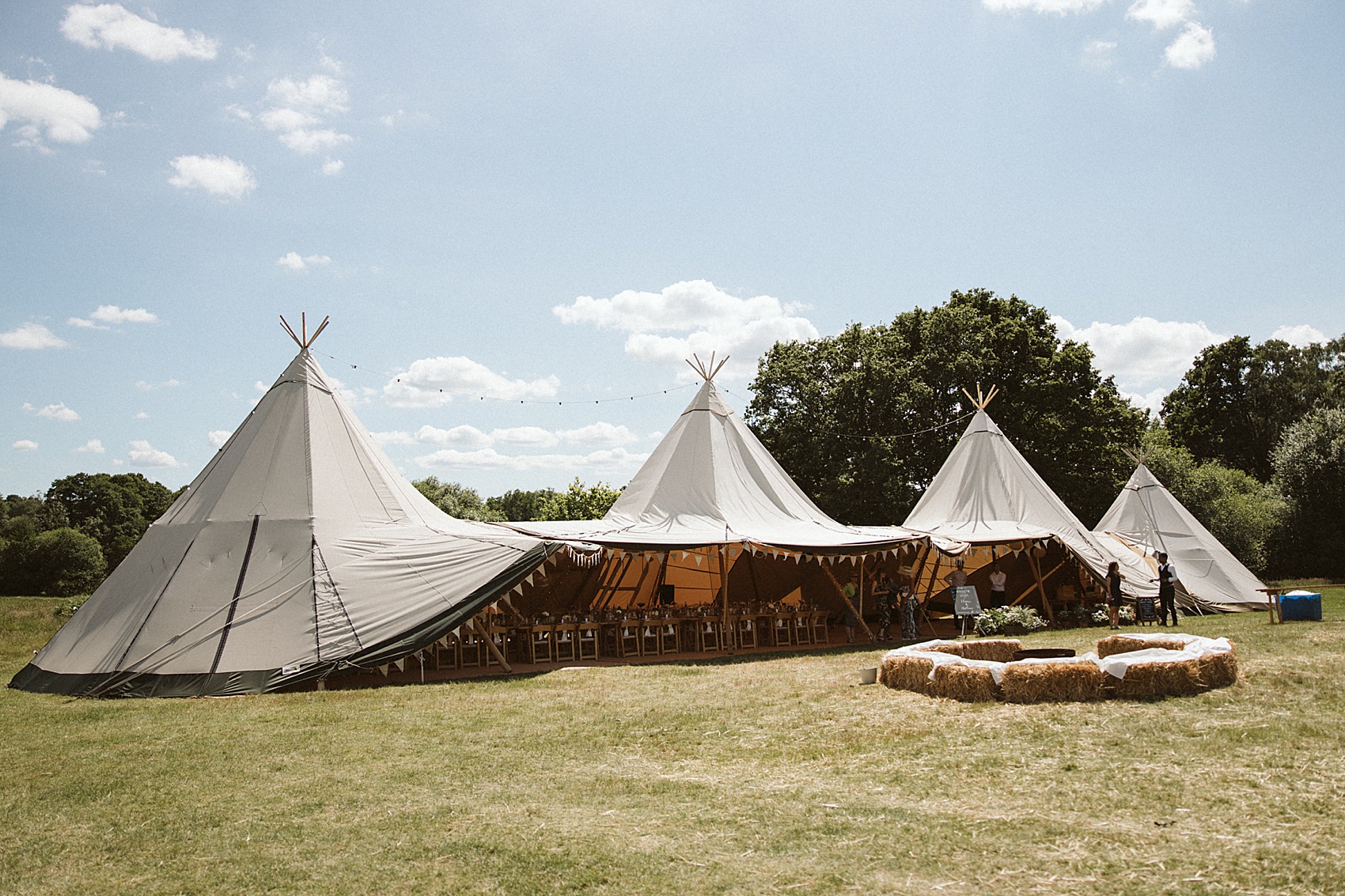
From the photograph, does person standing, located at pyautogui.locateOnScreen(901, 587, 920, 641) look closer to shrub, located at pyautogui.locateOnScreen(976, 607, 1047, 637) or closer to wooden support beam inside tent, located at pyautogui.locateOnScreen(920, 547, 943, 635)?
shrub, located at pyautogui.locateOnScreen(976, 607, 1047, 637)

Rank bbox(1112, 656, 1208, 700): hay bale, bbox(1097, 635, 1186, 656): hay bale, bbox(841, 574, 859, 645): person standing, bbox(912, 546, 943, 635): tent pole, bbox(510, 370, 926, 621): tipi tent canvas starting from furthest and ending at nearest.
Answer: bbox(912, 546, 943, 635): tent pole, bbox(841, 574, 859, 645): person standing, bbox(510, 370, 926, 621): tipi tent canvas, bbox(1097, 635, 1186, 656): hay bale, bbox(1112, 656, 1208, 700): hay bale

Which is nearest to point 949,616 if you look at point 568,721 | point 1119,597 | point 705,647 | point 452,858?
point 1119,597

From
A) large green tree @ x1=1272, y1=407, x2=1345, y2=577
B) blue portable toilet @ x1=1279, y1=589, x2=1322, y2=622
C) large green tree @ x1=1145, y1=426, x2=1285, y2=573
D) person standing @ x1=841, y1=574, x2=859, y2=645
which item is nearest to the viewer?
blue portable toilet @ x1=1279, y1=589, x2=1322, y2=622

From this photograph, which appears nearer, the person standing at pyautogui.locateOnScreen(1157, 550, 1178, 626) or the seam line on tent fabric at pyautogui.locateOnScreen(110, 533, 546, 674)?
the seam line on tent fabric at pyautogui.locateOnScreen(110, 533, 546, 674)

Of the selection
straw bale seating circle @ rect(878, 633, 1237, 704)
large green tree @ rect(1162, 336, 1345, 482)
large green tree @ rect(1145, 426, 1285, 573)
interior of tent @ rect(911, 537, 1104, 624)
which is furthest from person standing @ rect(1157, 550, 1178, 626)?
large green tree @ rect(1162, 336, 1345, 482)

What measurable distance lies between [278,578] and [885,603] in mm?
9796

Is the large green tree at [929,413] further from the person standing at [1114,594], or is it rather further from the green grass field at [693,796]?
the green grass field at [693,796]

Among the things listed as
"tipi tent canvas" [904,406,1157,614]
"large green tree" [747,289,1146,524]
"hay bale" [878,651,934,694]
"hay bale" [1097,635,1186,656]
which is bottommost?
"hay bale" [878,651,934,694]

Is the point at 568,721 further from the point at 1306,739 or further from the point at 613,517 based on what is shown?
the point at 613,517

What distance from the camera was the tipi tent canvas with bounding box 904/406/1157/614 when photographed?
1582 cm

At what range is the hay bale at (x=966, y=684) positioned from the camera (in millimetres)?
7531

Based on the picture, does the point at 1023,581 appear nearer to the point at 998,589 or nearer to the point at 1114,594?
the point at 998,589

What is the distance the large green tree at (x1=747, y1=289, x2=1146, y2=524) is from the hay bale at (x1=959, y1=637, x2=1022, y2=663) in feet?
48.5

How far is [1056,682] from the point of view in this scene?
7.27 m
